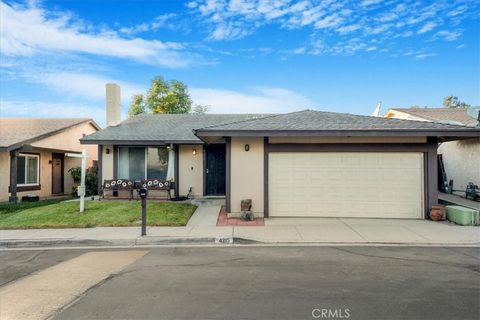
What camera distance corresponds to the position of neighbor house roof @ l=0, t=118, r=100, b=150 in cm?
1483

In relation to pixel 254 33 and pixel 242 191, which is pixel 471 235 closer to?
pixel 242 191

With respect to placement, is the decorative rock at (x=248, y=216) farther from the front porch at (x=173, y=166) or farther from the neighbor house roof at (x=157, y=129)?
the neighbor house roof at (x=157, y=129)

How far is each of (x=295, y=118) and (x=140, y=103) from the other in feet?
83.5

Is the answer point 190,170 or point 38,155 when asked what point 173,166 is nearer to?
point 190,170

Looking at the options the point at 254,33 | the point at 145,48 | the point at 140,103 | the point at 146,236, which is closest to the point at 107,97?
the point at 145,48

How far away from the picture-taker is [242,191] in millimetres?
10945

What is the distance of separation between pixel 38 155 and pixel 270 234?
1464 cm

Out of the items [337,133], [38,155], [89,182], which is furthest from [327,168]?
[38,155]

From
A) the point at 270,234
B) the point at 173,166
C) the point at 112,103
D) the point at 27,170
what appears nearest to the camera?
the point at 270,234

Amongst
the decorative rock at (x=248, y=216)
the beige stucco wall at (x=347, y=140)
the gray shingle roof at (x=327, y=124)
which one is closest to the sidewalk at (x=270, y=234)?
the decorative rock at (x=248, y=216)

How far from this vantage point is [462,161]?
1652cm

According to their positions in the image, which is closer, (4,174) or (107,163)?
(107,163)

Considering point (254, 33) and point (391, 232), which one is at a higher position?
point (254, 33)

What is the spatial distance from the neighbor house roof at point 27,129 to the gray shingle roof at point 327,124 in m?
10.2
